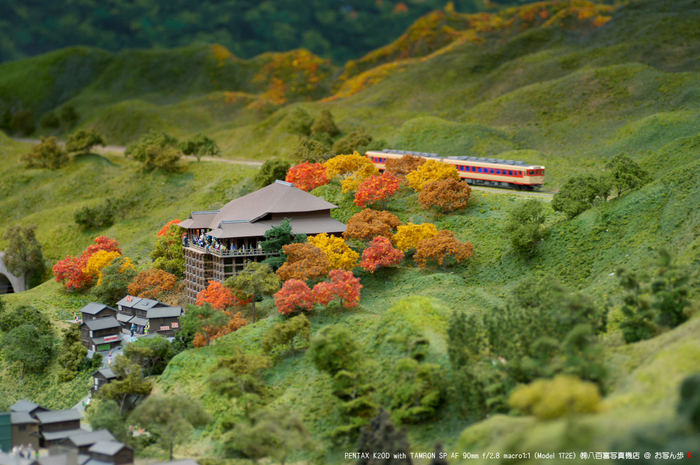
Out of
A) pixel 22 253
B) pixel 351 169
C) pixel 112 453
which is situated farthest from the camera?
pixel 22 253

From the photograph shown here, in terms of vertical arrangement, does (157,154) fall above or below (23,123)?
below

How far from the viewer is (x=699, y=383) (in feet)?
91.5

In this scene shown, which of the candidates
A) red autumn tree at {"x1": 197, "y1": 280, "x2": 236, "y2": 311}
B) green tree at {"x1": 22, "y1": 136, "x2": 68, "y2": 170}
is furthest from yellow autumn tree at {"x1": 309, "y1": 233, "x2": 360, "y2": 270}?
green tree at {"x1": 22, "y1": 136, "x2": 68, "y2": 170}

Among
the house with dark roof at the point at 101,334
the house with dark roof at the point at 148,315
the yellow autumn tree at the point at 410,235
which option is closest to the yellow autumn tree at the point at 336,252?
the yellow autumn tree at the point at 410,235

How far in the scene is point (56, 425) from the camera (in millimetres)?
52062

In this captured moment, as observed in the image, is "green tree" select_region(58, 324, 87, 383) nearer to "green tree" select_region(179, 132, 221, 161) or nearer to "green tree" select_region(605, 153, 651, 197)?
"green tree" select_region(179, 132, 221, 161)

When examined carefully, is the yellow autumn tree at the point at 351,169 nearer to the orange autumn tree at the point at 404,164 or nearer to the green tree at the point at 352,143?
the orange autumn tree at the point at 404,164

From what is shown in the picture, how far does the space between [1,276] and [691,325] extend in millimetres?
91680

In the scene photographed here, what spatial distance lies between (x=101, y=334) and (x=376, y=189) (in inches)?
1315

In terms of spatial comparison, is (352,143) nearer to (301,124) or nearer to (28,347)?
(301,124)

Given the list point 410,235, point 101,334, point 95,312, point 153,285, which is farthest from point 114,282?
point 410,235

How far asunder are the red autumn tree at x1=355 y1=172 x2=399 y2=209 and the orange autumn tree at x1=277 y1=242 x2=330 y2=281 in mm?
14177

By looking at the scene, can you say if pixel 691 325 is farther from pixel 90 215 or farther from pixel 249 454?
pixel 90 215

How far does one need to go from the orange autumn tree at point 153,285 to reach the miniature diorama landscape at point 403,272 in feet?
0.82
